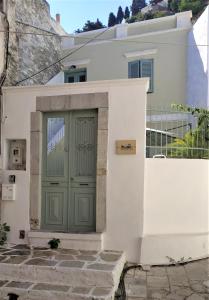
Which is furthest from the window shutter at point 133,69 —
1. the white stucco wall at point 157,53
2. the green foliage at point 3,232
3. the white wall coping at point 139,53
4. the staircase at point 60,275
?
the staircase at point 60,275

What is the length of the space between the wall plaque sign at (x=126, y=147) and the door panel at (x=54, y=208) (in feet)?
4.73

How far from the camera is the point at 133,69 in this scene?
1243 cm

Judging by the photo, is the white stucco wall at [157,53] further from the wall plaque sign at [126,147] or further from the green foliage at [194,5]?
the green foliage at [194,5]

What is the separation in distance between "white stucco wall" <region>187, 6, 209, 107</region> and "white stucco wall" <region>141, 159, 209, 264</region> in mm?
3836

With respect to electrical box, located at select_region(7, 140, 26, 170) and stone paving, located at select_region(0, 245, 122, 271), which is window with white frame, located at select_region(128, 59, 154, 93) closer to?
electrical box, located at select_region(7, 140, 26, 170)

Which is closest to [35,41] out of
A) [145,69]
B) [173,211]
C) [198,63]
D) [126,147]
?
[145,69]

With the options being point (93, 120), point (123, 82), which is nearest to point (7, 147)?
point (93, 120)

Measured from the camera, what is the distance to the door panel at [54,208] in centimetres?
668

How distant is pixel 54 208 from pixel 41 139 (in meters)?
1.45

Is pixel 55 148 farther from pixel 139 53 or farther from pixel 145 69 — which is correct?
pixel 139 53

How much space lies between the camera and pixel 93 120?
261 inches

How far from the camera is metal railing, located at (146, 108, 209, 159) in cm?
688

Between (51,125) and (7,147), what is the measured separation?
3.62 feet

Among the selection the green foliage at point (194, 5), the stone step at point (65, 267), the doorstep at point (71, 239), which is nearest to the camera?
the stone step at point (65, 267)
